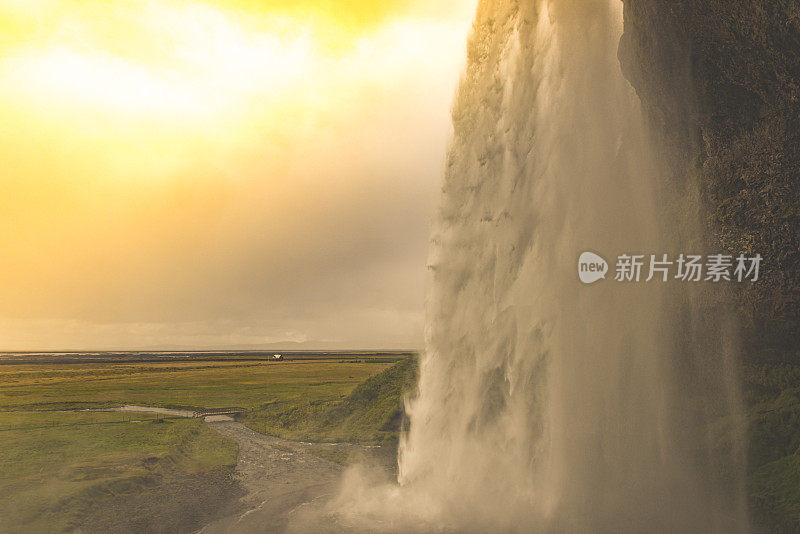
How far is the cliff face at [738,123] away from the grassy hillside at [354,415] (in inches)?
912

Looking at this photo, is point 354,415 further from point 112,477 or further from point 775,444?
point 775,444

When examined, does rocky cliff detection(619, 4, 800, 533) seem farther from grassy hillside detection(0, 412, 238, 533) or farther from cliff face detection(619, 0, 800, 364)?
grassy hillside detection(0, 412, 238, 533)

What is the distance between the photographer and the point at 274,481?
24.9 meters

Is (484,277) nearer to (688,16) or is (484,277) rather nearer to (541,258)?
(541,258)

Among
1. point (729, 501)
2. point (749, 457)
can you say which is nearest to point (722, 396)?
point (749, 457)

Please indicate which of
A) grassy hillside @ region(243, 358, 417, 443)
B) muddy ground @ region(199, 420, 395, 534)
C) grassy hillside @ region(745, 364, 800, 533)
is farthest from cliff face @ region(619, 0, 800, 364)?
grassy hillside @ region(243, 358, 417, 443)

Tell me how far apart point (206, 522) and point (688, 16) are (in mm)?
26135

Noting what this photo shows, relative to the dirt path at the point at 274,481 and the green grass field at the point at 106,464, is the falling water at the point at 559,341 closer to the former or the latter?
the dirt path at the point at 274,481

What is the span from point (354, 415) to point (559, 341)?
1019 inches

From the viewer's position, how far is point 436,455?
69.6ft

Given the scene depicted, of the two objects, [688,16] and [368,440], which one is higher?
[688,16]

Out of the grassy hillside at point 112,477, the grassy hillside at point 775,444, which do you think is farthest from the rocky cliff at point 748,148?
the grassy hillside at point 112,477

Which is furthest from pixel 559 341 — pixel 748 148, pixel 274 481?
pixel 274 481

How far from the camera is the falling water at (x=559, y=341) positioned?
59.1ft
